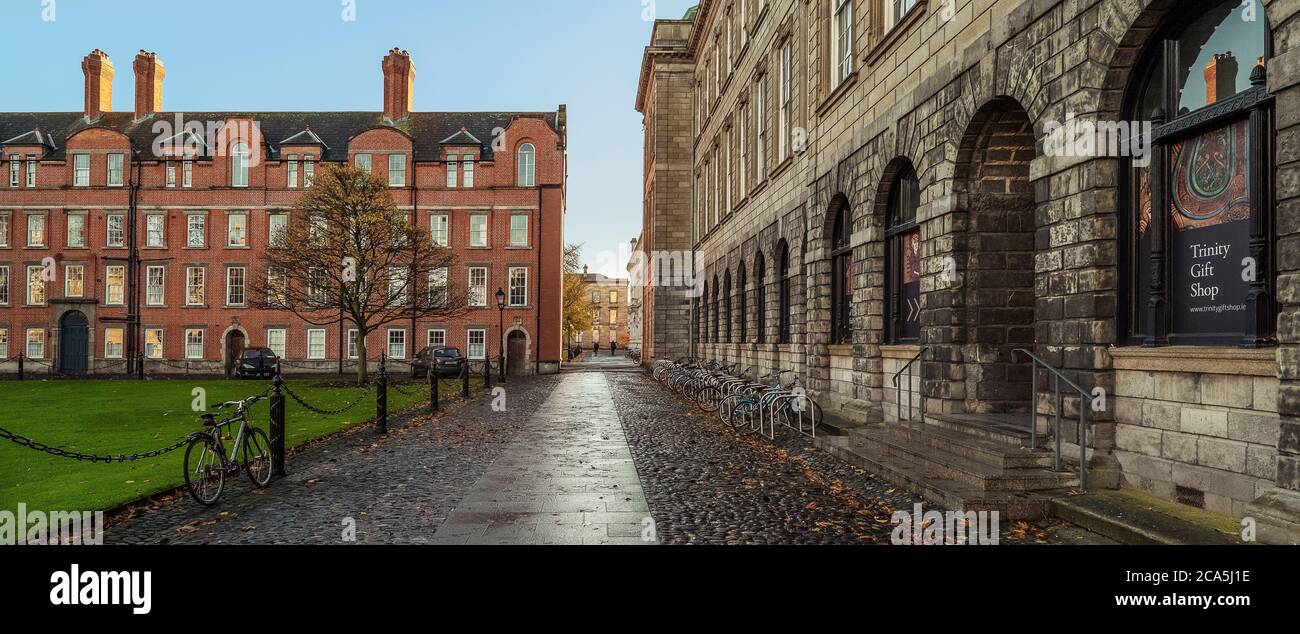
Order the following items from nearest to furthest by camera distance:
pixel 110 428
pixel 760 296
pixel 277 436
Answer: pixel 277 436
pixel 110 428
pixel 760 296

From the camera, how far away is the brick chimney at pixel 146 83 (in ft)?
157

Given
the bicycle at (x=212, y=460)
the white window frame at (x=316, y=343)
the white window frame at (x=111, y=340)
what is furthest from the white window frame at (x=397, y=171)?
the bicycle at (x=212, y=460)

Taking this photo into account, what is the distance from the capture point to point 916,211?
12016mm

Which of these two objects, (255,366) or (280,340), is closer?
(255,366)

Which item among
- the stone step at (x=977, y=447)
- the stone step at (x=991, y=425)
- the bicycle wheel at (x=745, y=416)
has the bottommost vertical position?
the bicycle wheel at (x=745, y=416)

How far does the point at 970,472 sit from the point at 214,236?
46577mm

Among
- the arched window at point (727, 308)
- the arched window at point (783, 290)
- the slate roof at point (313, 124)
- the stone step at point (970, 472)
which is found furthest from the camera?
the slate roof at point (313, 124)

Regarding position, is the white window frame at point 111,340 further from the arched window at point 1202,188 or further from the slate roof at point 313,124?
the arched window at point 1202,188

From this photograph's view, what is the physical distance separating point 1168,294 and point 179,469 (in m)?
11.1

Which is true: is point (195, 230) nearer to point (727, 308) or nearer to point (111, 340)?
point (111, 340)

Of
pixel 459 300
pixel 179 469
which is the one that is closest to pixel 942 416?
pixel 179 469

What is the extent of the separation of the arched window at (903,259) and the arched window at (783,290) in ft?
22.8

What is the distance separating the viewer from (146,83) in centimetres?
4841

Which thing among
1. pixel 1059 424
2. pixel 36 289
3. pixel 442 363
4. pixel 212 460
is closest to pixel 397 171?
pixel 442 363
